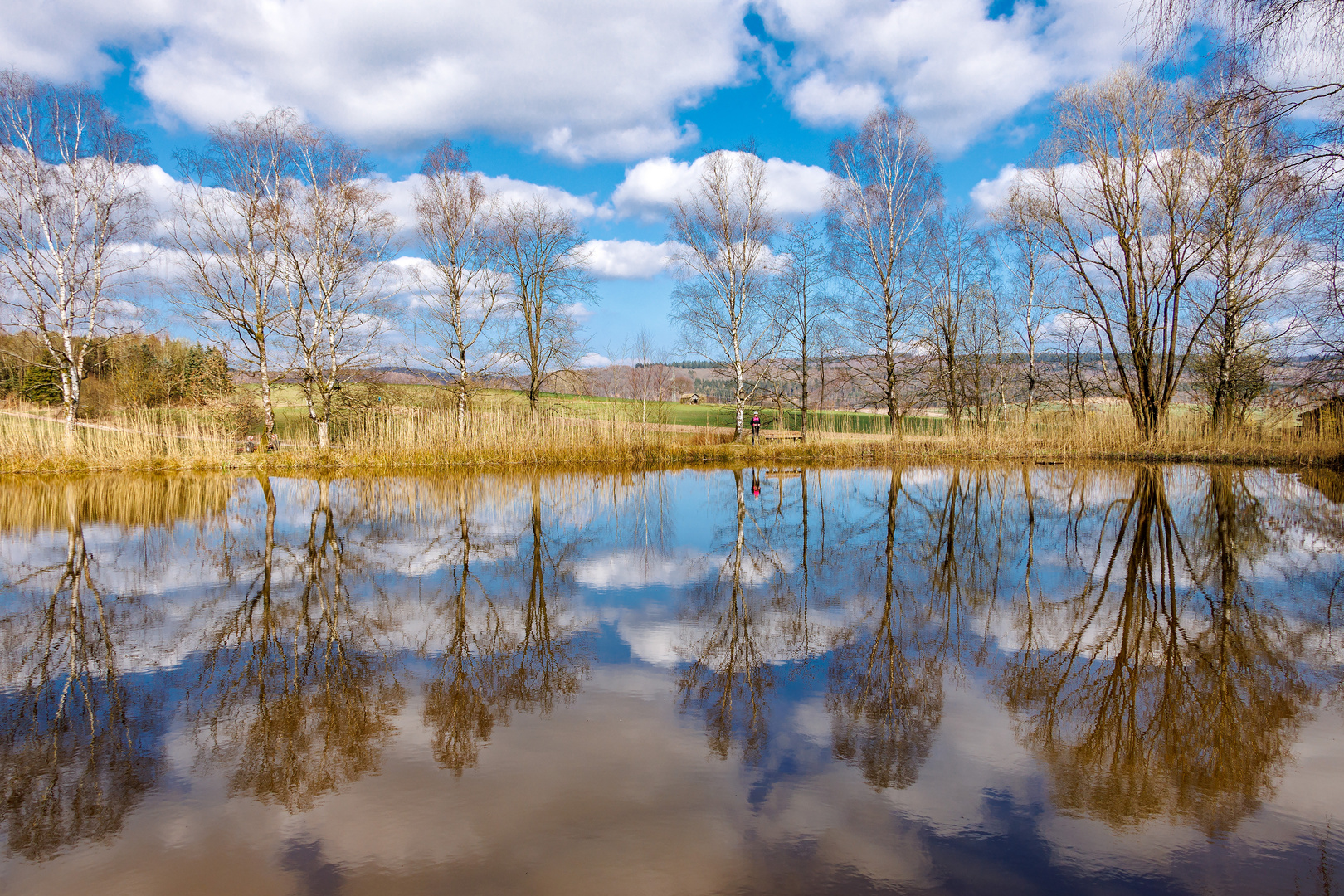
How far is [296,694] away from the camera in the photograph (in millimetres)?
4012

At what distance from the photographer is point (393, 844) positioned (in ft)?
8.66

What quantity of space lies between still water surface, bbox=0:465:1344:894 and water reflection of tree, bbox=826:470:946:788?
0.08 ft

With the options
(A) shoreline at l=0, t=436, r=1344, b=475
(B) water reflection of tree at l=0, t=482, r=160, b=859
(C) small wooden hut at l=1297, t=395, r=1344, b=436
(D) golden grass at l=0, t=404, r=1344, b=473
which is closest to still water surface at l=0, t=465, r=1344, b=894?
(B) water reflection of tree at l=0, t=482, r=160, b=859

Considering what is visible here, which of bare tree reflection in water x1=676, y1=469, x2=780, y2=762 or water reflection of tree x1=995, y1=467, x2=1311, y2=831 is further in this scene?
bare tree reflection in water x1=676, y1=469, x2=780, y2=762

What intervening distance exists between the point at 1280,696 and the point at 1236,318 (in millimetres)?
21122

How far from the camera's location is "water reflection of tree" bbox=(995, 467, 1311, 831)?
9.70ft

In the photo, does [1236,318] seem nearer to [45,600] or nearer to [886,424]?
[886,424]

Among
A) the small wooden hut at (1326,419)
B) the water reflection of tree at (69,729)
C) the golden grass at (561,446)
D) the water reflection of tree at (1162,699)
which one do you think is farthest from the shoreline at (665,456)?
the water reflection of tree at (1162,699)

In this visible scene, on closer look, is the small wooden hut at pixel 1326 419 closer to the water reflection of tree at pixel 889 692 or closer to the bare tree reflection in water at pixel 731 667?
the water reflection of tree at pixel 889 692

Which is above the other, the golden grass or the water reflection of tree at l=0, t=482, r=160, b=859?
the golden grass

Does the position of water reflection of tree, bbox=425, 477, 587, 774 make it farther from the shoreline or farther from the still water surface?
the shoreline

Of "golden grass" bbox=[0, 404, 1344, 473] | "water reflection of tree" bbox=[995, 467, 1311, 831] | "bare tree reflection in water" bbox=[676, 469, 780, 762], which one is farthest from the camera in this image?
"golden grass" bbox=[0, 404, 1344, 473]

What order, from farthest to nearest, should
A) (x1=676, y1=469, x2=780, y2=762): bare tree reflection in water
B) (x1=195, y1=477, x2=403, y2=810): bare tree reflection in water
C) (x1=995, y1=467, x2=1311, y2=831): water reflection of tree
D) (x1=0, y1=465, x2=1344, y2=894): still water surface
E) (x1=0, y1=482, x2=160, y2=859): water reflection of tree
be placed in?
(x1=676, y1=469, x2=780, y2=762): bare tree reflection in water → (x1=195, y1=477, x2=403, y2=810): bare tree reflection in water → (x1=995, y1=467, x2=1311, y2=831): water reflection of tree → (x1=0, y1=482, x2=160, y2=859): water reflection of tree → (x1=0, y1=465, x2=1344, y2=894): still water surface

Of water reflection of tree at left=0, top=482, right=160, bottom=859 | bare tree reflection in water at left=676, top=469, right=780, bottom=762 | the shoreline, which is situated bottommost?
bare tree reflection in water at left=676, top=469, right=780, bottom=762
